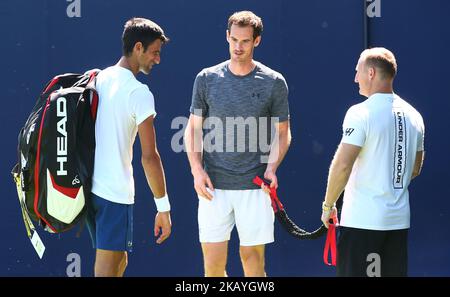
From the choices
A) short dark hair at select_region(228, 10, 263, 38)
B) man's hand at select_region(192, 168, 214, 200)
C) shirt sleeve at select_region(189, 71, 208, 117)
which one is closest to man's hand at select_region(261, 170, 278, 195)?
man's hand at select_region(192, 168, 214, 200)

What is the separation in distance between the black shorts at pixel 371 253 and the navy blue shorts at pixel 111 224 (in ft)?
→ 3.83

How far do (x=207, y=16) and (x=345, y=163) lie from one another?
203 centimetres

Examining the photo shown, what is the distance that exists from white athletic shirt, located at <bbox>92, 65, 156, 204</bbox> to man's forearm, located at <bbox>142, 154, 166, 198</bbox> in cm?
12

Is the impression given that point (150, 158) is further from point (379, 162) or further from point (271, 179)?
point (379, 162)

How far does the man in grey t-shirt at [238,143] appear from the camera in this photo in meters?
5.52

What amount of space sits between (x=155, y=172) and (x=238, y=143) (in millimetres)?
611

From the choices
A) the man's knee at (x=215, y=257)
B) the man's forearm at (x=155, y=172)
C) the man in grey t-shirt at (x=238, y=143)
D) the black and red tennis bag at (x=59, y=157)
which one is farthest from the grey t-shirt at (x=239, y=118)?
the black and red tennis bag at (x=59, y=157)

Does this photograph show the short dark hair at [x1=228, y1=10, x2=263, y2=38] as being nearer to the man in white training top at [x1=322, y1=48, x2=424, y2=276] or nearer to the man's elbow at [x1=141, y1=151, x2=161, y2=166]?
the man in white training top at [x1=322, y1=48, x2=424, y2=276]

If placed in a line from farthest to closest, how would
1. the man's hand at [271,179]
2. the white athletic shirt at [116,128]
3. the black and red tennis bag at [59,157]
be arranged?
the man's hand at [271,179] < the white athletic shirt at [116,128] < the black and red tennis bag at [59,157]

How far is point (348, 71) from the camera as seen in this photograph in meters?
6.63

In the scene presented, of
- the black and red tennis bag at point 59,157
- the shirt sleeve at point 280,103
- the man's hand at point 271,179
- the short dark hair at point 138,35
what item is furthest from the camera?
the shirt sleeve at point 280,103

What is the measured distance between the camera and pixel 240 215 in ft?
18.3

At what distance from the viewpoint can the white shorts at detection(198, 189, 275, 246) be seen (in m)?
5.55

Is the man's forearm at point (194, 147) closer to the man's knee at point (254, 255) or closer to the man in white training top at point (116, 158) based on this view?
the man in white training top at point (116, 158)
